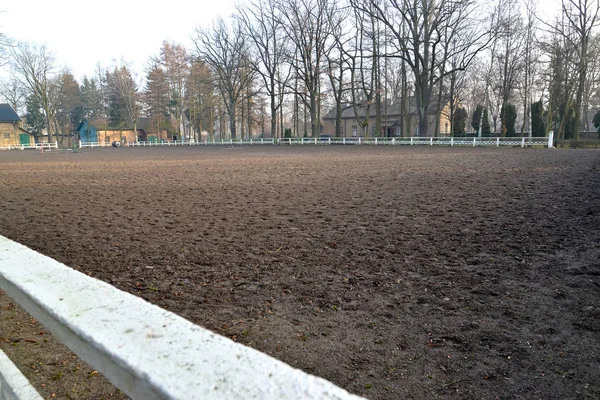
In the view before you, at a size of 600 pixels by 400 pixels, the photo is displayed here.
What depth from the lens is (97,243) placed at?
5.31 m

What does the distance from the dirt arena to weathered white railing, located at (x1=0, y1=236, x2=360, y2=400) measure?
1.57m

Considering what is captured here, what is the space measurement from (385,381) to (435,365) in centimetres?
38

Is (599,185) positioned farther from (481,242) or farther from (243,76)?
(243,76)

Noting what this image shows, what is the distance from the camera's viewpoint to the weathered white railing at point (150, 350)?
0.74m

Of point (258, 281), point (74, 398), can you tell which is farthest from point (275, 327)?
point (74, 398)

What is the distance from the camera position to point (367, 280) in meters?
3.91

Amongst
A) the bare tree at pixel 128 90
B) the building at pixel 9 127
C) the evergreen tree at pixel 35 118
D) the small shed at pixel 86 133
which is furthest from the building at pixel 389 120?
the evergreen tree at pixel 35 118

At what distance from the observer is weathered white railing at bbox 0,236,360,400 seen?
742 millimetres

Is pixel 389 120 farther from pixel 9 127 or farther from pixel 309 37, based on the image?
pixel 9 127

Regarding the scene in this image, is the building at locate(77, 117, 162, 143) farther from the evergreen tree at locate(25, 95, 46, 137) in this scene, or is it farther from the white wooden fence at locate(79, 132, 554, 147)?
the white wooden fence at locate(79, 132, 554, 147)

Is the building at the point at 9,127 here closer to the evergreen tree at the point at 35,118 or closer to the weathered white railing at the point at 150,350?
the evergreen tree at the point at 35,118

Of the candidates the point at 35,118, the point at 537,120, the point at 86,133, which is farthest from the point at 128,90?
the point at 537,120

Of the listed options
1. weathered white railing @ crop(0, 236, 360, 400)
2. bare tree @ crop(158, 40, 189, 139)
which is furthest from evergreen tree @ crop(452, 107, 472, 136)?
weathered white railing @ crop(0, 236, 360, 400)

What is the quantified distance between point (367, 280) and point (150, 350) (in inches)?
128
